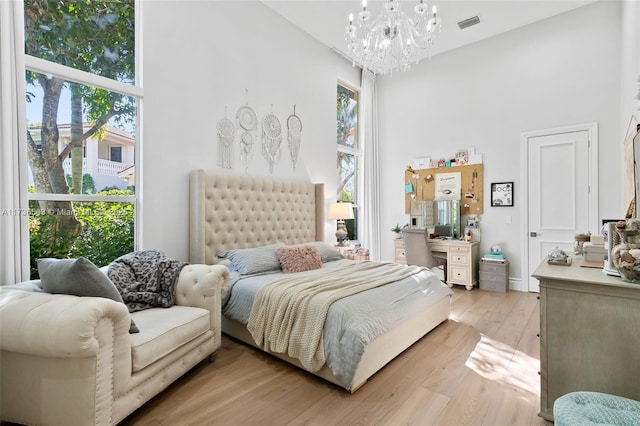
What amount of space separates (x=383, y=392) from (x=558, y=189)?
3836 millimetres

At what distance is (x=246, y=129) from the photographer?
3.77m

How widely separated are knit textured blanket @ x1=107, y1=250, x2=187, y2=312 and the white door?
4509 millimetres

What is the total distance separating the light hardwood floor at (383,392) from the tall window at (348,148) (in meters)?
3.04

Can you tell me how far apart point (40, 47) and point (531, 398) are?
414 cm

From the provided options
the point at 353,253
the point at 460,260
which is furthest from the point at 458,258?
the point at 353,253

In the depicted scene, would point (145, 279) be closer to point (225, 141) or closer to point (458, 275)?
point (225, 141)

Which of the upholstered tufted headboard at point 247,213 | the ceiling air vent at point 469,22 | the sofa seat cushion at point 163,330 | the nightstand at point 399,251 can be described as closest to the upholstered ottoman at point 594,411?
the sofa seat cushion at point 163,330

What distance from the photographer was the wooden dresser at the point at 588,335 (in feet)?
5.03

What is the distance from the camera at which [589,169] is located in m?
4.00

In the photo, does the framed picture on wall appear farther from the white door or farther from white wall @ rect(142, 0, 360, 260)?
white wall @ rect(142, 0, 360, 260)

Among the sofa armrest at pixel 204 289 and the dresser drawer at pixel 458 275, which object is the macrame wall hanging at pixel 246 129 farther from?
the dresser drawer at pixel 458 275

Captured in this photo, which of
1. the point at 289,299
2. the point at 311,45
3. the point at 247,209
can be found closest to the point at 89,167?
the point at 247,209

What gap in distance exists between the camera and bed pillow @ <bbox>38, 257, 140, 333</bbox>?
1.72m

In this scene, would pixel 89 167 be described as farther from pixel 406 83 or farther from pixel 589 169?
pixel 589 169
